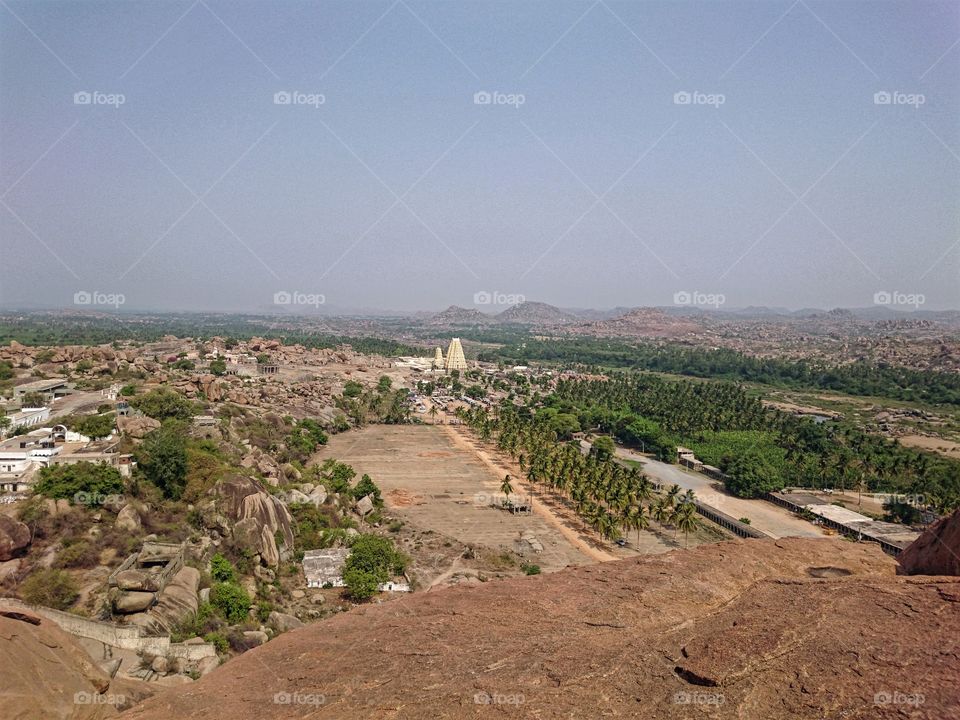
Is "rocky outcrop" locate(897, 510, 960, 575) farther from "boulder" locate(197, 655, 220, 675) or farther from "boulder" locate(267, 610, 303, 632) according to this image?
"boulder" locate(267, 610, 303, 632)

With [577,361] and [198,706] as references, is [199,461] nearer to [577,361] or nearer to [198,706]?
[198,706]

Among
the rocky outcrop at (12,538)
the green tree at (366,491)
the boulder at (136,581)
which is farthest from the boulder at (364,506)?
the rocky outcrop at (12,538)

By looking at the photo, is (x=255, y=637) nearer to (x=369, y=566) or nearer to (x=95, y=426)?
(x=369, y=566)

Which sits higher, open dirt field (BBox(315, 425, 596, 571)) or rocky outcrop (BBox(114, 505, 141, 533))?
rocky outcrop (BBox(114, 505, 141, 533))

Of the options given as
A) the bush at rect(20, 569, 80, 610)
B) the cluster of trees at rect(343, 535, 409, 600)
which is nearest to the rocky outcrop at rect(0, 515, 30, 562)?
the bush at rect(20, 569, 80, 610)

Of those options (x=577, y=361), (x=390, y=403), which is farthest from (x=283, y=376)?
(x=577, y=361)

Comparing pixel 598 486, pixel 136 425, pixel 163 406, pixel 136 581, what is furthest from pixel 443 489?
pixel 136 581
